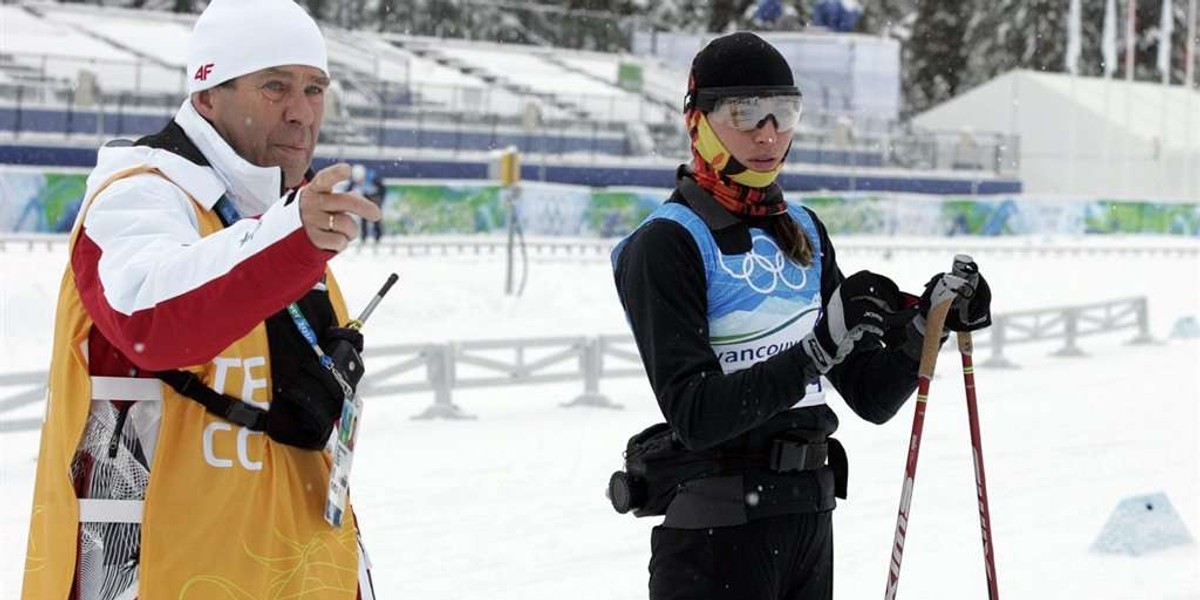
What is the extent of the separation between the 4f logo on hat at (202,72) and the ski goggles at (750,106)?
114 centimetres

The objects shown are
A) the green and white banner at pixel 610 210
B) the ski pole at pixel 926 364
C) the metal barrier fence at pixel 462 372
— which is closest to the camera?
the ski pole at pixel 926 364

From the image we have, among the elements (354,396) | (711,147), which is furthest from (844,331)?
(354,396)

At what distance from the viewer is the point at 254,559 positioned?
294 cm

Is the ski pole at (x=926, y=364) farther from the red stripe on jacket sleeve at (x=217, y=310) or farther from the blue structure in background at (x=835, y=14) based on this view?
the blue structure in background at (x=835, y=14)

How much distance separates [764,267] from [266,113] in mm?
1130

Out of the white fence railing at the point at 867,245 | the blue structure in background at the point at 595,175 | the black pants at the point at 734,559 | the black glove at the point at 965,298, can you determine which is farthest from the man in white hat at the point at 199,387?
the blue structure in background at the point at 595,175

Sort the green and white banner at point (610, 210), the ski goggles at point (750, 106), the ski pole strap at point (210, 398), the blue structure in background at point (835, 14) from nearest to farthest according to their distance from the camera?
the ski pole strap at point (210, 398)
the ski goggles at point (750, 106)
the green and white banner at point (610, 210)
the blue structure in background at point (835, 14)

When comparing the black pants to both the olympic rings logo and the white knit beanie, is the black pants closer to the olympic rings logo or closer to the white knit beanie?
the olympic rings logo

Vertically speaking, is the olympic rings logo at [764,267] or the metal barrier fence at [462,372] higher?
the olympic rings logo at [764,267]

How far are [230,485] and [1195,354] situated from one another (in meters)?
19.4

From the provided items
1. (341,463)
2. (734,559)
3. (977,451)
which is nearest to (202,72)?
(341,463)

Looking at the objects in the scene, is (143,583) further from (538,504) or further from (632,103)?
(632,103)

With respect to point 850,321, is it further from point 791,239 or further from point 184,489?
point 184,489

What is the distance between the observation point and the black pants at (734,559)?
353 cm
